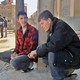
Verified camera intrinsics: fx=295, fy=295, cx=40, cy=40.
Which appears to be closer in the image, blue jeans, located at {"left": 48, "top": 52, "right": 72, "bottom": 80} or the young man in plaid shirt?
blue jeans, located at {"left": 48, "top": 52, "right": 72, "bottom": 80}

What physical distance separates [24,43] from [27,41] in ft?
0.24

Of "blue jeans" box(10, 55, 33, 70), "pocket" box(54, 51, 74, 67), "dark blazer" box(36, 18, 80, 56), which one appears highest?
"dark blazer" box(36, 18, 80, 56)

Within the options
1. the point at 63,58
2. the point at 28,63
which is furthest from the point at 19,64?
the point at 63,58

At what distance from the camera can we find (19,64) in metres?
5.16

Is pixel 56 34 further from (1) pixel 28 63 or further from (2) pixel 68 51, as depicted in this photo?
(1) pixel 28 63

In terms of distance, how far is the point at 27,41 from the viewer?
17.3ft

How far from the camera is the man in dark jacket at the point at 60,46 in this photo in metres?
4.15

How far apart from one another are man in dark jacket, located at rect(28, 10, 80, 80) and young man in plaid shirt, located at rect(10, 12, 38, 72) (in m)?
0.92

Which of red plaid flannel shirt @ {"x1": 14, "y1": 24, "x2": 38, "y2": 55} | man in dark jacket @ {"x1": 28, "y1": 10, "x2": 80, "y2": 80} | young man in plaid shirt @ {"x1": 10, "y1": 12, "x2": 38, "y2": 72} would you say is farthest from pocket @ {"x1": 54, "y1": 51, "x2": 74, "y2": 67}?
red plaid flannel shirt @ {"x1": 14, "y1": 24, "x2": 38, "y2": 55}

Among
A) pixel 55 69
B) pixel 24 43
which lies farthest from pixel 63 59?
pixel 24 43

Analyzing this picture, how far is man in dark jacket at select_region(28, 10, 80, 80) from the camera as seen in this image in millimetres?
4148

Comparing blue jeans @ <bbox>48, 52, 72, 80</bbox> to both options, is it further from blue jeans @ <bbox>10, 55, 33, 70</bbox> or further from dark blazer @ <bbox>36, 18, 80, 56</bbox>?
blue jeans @ <bbox>10, 55, 33, 70</bbox>

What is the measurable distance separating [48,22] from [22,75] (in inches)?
61.5

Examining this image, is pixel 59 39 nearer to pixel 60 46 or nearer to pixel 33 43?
pixel 60 46
